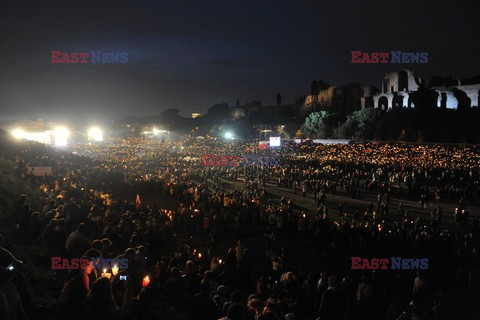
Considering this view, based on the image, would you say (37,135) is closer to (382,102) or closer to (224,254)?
(224,254)

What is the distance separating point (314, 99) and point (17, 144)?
80055 mm

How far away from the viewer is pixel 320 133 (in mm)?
65875

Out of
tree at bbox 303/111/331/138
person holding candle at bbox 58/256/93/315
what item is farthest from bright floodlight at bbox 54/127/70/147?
person holding candle at bbox 58/256/93/315

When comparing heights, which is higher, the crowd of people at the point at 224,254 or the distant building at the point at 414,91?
the distant building at the point at 414,91

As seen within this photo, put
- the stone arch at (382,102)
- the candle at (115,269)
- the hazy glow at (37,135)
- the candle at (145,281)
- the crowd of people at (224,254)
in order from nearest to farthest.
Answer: the crowd of people at (224,254)
the candle at (145,281)
the candle at (115,269)
the hazy glow at (37,135)
the stone arch at (382,102)

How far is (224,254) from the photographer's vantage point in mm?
12617

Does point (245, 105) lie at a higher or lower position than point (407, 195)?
higher

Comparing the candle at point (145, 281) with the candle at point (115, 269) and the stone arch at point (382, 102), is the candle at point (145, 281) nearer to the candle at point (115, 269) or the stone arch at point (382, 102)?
the candle at point (115, 269)

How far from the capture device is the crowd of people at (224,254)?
5441mm

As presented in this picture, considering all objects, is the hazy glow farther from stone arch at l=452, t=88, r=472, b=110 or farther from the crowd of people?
stone arch at l=452, t=88, r=472, b=110

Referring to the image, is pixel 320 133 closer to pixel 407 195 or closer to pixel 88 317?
pixel 407 195

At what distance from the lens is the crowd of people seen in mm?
5441

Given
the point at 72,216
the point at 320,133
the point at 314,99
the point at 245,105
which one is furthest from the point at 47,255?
the point at 245,105

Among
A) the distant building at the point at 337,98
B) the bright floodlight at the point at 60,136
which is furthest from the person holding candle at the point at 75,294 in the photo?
the distant building at the point at 337,98
